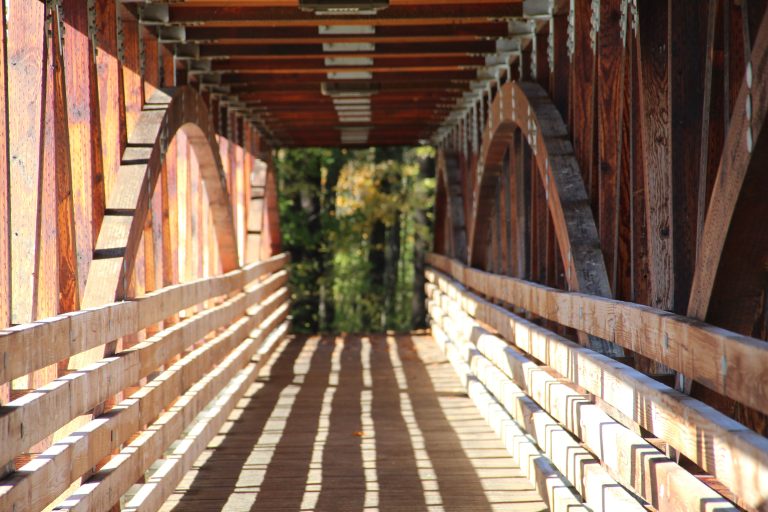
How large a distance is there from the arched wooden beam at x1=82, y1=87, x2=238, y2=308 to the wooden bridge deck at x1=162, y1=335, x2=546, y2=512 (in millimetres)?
1174

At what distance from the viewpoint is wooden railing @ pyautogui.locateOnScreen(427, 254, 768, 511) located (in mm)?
2238

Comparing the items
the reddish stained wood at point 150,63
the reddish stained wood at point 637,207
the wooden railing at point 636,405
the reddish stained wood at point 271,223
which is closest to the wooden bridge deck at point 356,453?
the wooden railing at point 636,405

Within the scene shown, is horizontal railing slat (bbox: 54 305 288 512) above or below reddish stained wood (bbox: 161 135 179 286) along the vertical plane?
below

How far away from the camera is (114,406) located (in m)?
4.54

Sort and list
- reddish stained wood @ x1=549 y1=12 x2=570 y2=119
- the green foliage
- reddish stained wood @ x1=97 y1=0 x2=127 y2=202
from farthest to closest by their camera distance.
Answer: the green foliage
reddish stained wood @ x1=549 y1=12 x2=570 y2=119
reddish stained wood @ x1=97 y1=0 x2=127 y2=202

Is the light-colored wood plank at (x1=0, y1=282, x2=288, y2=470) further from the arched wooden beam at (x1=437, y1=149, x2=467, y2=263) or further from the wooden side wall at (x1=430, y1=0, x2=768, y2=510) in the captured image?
the arched wooden beam at (x1=437, y1=149, x2=467, y2=263)

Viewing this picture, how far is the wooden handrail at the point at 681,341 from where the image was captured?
86.9 inches

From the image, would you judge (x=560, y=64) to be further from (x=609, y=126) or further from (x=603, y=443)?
(x=603, y=443)

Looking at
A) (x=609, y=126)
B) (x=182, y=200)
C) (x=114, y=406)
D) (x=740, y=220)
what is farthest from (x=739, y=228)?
(x=182, y=200)

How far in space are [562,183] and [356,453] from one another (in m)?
2.13

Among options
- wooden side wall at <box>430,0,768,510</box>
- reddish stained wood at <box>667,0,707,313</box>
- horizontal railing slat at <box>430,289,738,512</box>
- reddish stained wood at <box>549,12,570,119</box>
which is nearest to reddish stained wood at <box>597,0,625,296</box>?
wooden side wall at <box>430,0,768,510</box>

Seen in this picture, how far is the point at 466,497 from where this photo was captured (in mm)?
5051

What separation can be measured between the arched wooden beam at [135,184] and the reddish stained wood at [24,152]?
1.81 ft

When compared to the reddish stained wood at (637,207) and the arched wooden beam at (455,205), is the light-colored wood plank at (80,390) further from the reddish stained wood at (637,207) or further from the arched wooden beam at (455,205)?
the arched wooden beam at (455,205)
